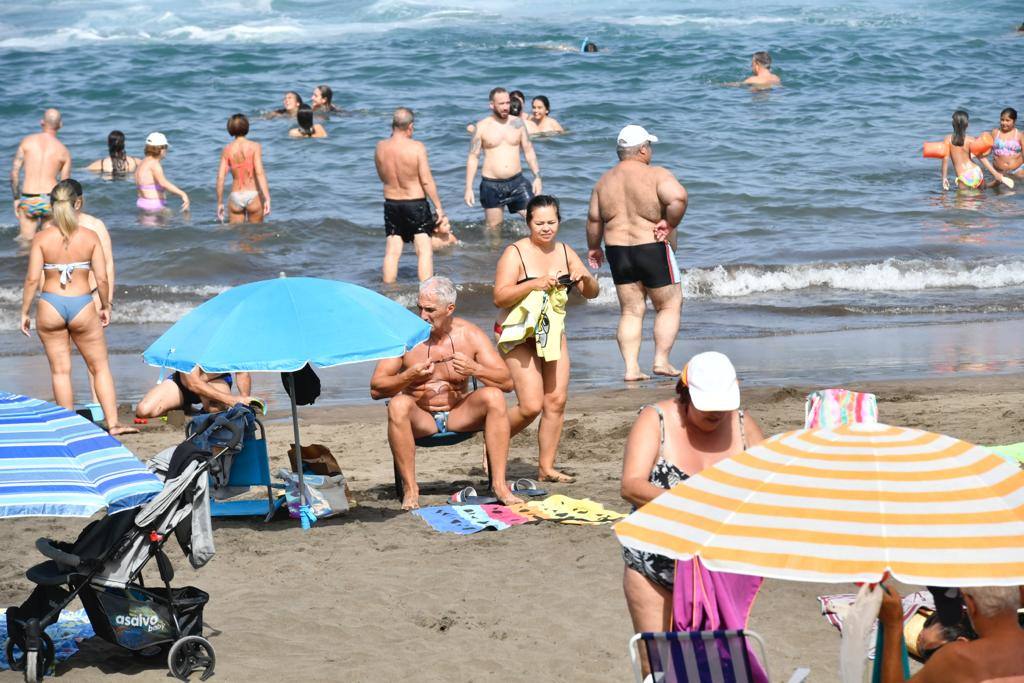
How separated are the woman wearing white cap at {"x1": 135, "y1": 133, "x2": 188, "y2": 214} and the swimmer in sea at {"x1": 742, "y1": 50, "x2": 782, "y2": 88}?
37.4 ft

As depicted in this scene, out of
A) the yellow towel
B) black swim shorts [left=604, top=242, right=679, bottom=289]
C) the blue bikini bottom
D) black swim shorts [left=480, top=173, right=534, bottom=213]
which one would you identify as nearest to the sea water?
black swim shorts [left=480, top=173, right=534, bottom=213]

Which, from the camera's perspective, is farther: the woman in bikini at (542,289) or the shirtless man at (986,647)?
the woman in bikini at (542,289)

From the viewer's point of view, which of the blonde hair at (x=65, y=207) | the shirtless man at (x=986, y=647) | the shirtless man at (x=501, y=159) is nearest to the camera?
the shirtless man at (x=986, y=647)

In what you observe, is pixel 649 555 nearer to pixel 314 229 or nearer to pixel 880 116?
pixel 314 229

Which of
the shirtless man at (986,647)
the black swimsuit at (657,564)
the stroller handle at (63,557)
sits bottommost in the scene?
the stroller handle at (63,557)

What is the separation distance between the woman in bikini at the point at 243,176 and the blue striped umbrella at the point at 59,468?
29.1 feet

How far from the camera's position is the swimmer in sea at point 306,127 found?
64.1 feet

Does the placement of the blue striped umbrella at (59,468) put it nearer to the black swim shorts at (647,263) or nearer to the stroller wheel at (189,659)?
the stroller wheel at (189,659)

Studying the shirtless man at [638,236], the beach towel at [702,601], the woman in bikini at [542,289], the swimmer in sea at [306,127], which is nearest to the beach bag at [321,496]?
the woman in bikini at [542,289]

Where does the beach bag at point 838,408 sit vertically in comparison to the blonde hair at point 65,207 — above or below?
below

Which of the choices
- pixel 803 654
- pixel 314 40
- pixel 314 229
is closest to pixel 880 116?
pixel 314 229

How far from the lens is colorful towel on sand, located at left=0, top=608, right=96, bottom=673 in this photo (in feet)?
15.7

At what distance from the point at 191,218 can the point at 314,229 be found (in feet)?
5.55

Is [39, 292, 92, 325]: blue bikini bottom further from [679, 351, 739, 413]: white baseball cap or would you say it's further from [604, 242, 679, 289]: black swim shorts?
[679, 351, 739, 413]: white baseball cap
